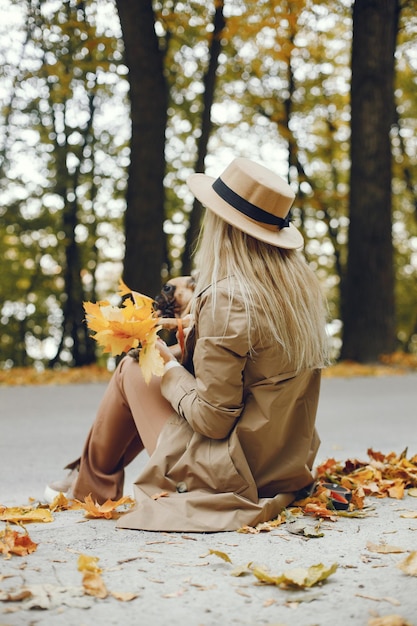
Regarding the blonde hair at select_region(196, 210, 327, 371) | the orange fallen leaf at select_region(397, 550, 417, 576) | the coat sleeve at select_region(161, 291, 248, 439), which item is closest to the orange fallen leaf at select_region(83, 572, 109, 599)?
the coat sleeve at select_region(161, 291, 248, 439)

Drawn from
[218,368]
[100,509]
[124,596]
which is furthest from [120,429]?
[124,596]

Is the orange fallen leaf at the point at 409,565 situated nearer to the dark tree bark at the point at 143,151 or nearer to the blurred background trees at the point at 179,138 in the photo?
the blurred background trees at the point at 179,138

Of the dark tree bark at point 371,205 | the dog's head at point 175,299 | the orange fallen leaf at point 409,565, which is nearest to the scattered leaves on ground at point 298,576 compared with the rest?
the orange fallen leaf at point 409,565

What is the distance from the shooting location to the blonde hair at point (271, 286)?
10.6ft

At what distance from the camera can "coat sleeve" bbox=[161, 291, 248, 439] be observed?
314 centimetres

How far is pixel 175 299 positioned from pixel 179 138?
16527 mm

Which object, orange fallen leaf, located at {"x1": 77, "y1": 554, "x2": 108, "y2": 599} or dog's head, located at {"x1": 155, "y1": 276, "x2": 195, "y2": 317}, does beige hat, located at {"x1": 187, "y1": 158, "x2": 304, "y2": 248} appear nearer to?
dog's head, located at {"x1": 155, "y1": 276, "x2": 195, "y2": 317}

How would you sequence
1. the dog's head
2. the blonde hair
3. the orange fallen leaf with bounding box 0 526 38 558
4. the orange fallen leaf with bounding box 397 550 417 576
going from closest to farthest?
the orange fallen leaf with bounding box 397 550 417 576 → the orange fallen leaf with bounding box 0 526 38 558 → the blonde hair → the dog's head

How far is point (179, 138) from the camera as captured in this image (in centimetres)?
2009

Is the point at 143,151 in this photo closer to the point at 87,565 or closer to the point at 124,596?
the point at 87,565

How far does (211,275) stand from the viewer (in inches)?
131

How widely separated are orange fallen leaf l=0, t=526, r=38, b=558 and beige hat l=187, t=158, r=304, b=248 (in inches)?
58.4

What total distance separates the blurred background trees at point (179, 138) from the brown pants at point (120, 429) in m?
5.00

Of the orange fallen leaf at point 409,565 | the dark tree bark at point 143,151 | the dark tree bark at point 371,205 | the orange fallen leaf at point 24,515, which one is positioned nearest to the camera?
the orange fallen leaf at point 409,565
